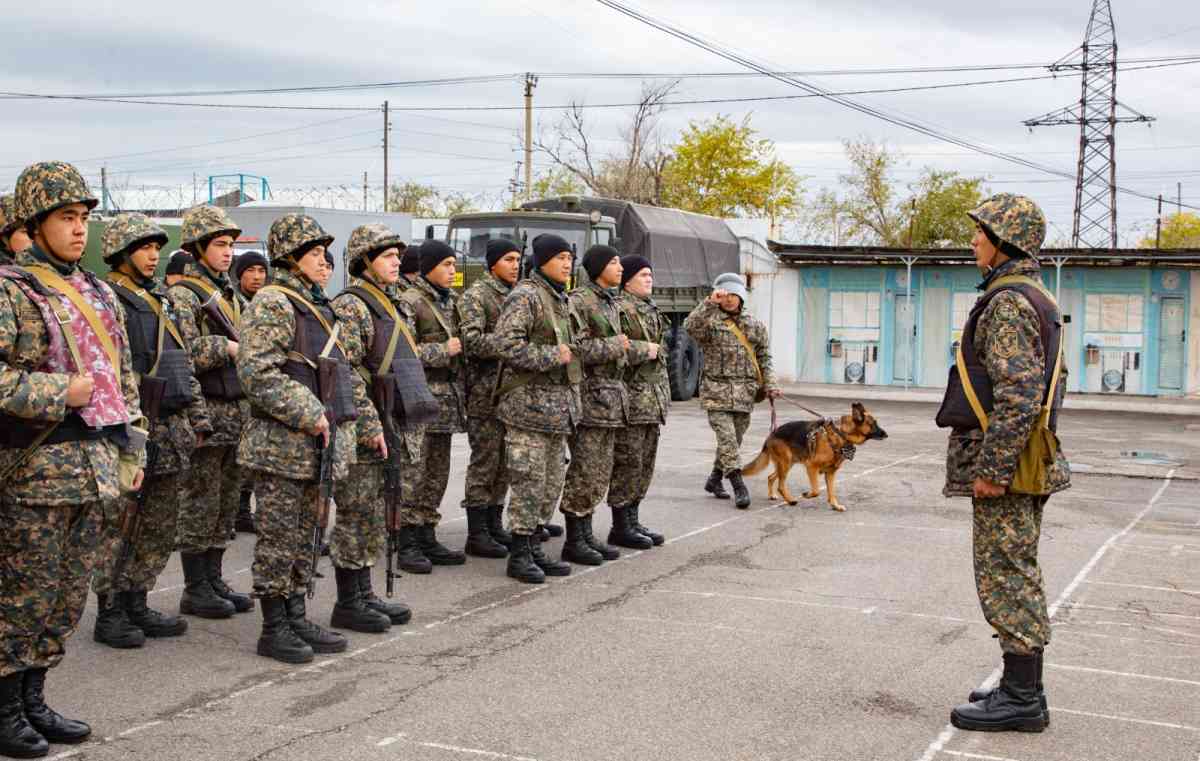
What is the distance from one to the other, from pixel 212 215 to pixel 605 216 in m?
14.0

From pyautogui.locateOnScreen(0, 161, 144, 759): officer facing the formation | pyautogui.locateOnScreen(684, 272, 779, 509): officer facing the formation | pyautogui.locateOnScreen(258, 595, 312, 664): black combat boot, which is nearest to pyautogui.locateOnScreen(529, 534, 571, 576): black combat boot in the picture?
pyautogui.locateOnScreen(258, 595, 312, 664): black combat boot

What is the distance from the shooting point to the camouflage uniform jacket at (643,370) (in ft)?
28.7

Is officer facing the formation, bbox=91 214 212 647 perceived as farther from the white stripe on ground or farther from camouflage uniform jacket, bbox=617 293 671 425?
the white stripe on ground

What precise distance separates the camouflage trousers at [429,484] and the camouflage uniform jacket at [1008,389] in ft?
13.0

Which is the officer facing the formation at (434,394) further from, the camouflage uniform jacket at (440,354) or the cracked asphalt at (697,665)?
the cracked asphalt at (697,665)

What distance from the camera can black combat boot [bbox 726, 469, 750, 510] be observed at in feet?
35.2

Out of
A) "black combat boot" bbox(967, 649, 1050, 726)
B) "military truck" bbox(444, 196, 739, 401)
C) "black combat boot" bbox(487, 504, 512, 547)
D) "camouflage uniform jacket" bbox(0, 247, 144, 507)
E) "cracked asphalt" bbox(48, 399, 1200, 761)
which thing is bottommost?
"cracked asphalt" bbox(48, 399, 1200, 761)

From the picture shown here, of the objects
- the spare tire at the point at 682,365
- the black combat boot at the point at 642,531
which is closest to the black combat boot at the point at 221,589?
the black combat boot at the point at 642,531

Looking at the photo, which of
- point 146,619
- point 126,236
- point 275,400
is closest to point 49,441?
point 275,400

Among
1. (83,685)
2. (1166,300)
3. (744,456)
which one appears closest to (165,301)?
(83,685)

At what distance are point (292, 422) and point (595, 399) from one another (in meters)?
→ 2.91

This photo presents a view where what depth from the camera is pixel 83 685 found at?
5.55 meters

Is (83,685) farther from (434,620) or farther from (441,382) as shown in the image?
(441,382)

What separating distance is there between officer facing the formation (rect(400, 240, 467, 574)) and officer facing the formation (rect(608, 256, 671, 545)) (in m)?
1.16
